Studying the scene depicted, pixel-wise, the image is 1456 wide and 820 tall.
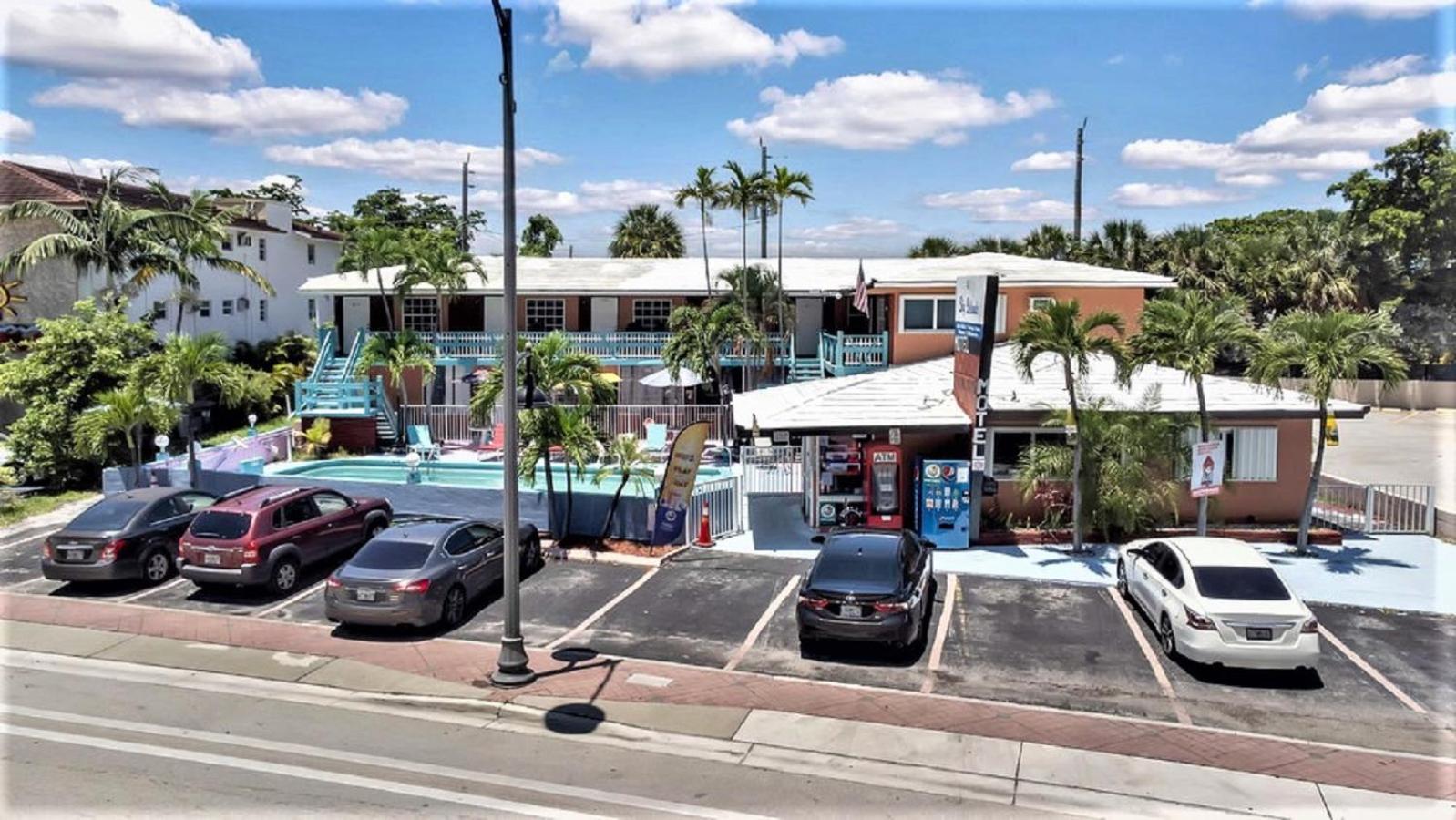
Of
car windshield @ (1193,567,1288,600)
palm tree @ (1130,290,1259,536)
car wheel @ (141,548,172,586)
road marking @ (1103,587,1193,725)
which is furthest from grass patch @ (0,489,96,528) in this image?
palm tree @ (1130,290,1259,536)

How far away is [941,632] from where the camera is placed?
599 inches

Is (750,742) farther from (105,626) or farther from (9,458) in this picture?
(9,458)

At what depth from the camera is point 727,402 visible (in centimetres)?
3441

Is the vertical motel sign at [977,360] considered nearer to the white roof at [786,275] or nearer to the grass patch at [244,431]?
the white roof at [786,275]

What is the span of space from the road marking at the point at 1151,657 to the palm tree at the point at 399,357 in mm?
22575

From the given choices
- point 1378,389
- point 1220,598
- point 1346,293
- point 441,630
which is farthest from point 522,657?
point 1378,389

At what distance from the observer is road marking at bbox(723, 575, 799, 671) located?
46.2 feet

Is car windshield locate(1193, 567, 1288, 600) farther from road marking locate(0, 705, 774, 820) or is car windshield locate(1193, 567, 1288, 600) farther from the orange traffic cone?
the orange traffic cone

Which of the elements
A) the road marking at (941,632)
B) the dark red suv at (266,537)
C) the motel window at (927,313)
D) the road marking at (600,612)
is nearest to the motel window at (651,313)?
the motel window at (927,313)

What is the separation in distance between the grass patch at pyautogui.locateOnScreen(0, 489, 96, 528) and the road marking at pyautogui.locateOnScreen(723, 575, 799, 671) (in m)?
17.4

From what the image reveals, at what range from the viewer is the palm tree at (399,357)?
106 feet

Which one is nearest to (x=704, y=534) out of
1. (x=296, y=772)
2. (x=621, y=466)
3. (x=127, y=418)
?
(x=621, y=466)

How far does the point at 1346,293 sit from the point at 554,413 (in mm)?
43848

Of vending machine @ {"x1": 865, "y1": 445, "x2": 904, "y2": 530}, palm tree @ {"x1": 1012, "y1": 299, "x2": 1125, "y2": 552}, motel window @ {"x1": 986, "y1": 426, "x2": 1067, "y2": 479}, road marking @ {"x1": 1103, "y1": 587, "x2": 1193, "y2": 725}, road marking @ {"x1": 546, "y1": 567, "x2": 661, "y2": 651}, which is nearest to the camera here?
road marking @ {"x1": 1103, "y1": 587, "x2": 1193, "y2": 725}
